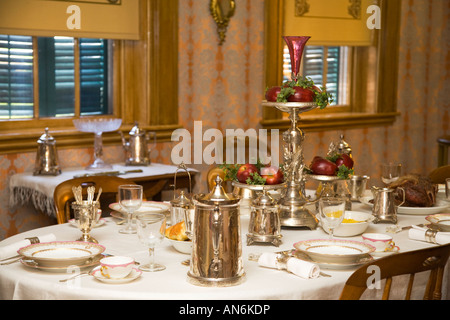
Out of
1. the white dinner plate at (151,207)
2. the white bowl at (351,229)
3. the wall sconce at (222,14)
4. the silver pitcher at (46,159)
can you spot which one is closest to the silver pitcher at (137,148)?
the silver pitcher at (46,159)

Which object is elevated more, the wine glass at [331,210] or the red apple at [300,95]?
the red apple at [300,95]

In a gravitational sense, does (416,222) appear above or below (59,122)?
below

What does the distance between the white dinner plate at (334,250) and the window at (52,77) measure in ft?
8.06

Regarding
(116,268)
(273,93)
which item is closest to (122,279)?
(116,268)

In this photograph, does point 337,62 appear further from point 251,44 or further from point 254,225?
point 254,225

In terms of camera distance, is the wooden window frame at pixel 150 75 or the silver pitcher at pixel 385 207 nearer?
the silver pitcher at pixel 385 207

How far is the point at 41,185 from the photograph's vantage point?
348 cm

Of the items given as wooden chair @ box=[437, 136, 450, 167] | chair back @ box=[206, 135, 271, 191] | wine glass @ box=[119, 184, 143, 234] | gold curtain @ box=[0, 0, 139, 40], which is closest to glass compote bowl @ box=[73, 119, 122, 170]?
gold curtain @ box=[0, 0, 139, 40]

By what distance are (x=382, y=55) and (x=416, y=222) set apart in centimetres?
339

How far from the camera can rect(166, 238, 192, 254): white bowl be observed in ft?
6.49

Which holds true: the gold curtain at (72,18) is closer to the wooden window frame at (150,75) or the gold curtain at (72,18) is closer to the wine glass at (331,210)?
the wooden window frame at (150,75)

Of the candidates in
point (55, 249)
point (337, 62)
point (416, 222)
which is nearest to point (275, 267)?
point (55, 249)

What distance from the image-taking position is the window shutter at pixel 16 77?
3867 mm

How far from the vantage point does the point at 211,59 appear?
15.2 ft
